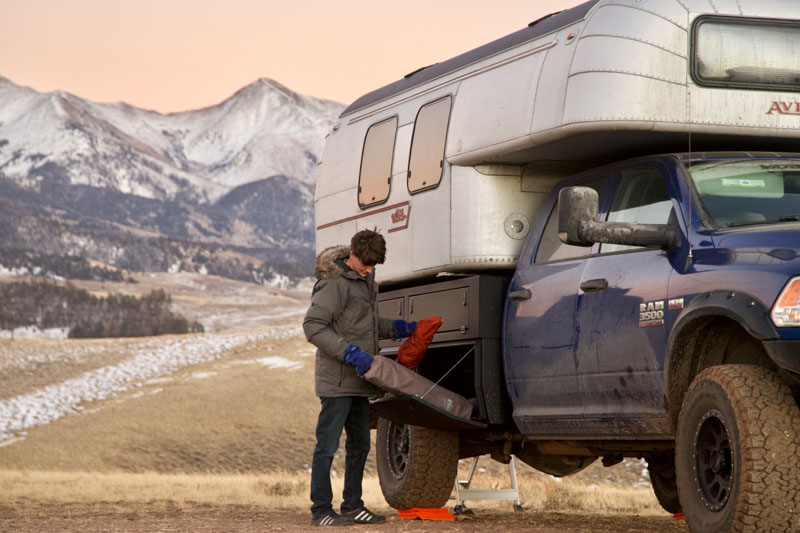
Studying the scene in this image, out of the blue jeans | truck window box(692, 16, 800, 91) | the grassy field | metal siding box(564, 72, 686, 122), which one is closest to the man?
the blue jeans

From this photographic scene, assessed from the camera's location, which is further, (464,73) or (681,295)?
(464,73)

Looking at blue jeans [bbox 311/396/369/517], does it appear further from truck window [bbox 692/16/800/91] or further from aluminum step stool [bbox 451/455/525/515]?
truck window [bbox 692/16/800/91]

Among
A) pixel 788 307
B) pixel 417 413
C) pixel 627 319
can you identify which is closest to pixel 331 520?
pixel 417 413

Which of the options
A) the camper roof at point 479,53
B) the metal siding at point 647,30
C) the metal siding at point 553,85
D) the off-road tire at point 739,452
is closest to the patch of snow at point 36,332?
the camper roof at point 479,53

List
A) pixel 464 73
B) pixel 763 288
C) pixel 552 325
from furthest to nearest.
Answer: pixel 464 73
pixel 552 325
pixel 763 288

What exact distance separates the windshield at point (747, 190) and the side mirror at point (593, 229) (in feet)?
1.07

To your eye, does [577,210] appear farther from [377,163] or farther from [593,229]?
[377,163]

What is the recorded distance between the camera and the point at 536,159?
920cm

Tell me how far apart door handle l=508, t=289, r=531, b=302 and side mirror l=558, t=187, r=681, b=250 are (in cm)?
152

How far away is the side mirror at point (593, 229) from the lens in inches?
278

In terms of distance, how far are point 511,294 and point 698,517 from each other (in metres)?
2.57

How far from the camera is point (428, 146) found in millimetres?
10180

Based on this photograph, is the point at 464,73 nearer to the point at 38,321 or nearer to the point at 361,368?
the point at 361,368

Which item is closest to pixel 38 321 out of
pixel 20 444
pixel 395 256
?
pixel 20 444
